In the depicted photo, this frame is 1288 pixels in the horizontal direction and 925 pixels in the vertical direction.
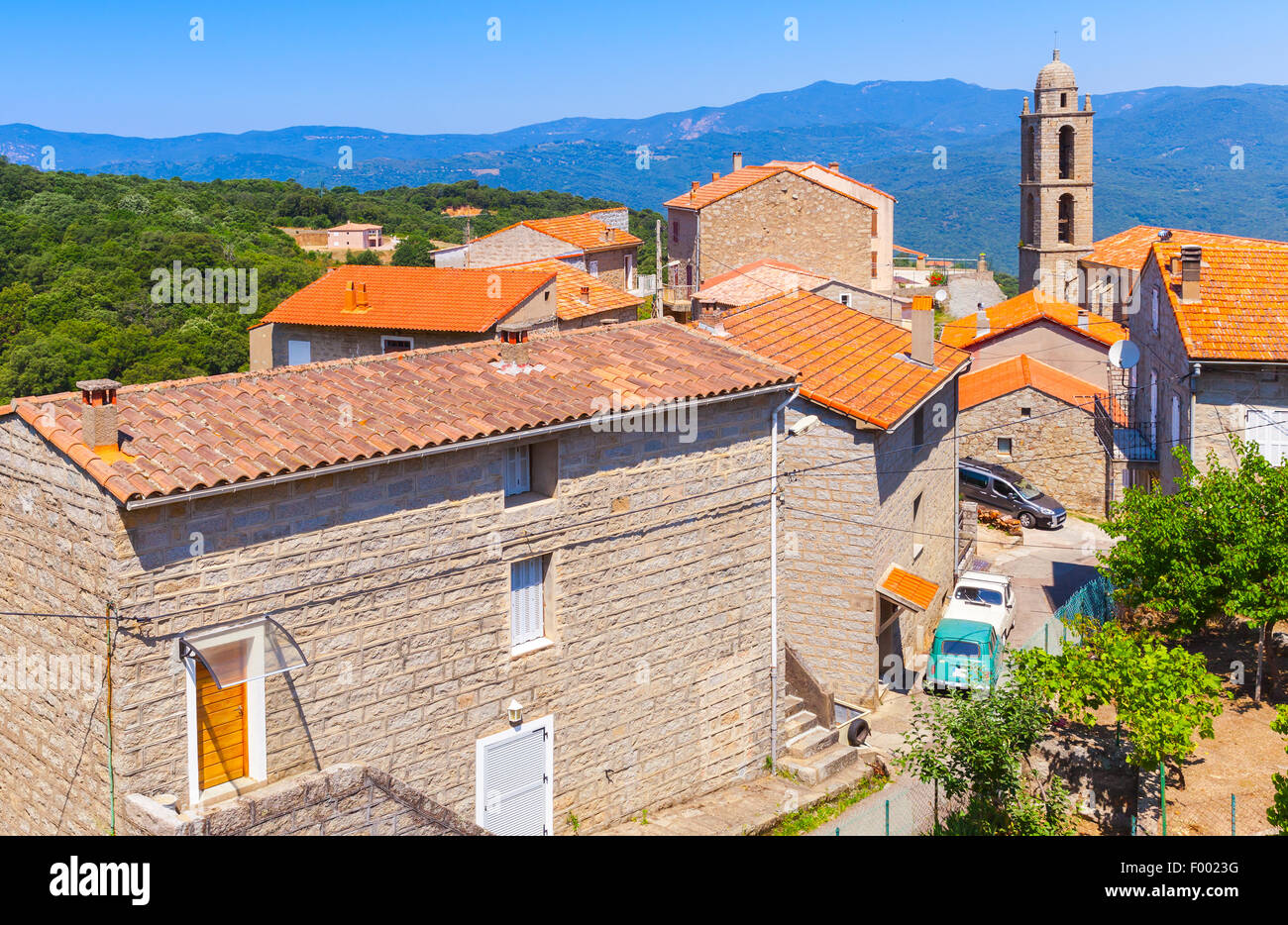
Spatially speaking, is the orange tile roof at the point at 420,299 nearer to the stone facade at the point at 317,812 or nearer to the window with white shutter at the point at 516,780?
the window with white shutter at the point at 516,780

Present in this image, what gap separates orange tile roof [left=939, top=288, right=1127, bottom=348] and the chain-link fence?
22.9m

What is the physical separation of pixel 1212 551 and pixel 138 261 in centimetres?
5847

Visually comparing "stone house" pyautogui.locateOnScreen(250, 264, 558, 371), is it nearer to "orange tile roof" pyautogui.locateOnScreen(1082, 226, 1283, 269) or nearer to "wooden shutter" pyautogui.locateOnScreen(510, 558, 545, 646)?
"wooden shutter" pyautogui.locateOnScreen(510, 558, 545, 646)

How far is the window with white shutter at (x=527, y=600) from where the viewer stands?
494 inches

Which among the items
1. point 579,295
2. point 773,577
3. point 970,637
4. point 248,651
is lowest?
point 970,637

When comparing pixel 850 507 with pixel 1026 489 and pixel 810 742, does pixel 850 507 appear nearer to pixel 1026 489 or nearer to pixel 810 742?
pixel 810 742

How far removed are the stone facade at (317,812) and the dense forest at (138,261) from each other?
3951cm

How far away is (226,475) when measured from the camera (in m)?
9.85

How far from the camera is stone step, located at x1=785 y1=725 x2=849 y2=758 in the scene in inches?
628

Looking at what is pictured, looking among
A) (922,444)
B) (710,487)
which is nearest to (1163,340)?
(922,444)

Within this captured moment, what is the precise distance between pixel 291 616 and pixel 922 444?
1355cm

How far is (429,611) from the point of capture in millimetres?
11688

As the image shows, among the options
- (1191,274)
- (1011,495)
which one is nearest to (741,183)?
(1011,495)
